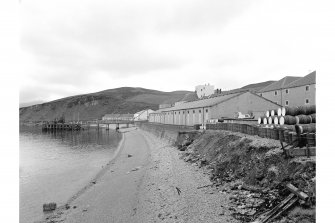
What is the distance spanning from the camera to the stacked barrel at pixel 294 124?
32.1ft

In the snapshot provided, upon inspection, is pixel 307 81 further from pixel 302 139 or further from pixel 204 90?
pixel 302 139

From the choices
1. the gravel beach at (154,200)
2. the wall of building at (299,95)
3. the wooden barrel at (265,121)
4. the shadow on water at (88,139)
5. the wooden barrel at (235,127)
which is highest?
the wall of building at (299,95)

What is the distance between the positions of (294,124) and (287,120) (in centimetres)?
44

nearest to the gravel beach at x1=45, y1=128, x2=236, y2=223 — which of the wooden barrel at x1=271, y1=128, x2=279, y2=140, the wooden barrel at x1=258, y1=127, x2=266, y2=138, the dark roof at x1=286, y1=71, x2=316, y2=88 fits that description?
the wooden barrel at x1=258, y1=127, x2=266, y2=138

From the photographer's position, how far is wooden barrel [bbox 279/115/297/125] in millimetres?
12922

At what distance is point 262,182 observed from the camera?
9.92 metres

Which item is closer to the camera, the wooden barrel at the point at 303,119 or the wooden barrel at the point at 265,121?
the wooden barrel at the point at 303,119

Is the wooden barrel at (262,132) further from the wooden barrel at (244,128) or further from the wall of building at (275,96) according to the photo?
the wall of building at (275,96)

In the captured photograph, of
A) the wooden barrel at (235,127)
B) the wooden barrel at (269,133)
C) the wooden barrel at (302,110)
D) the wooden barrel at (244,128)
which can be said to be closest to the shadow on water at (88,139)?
the wooden barrel at (235,127)

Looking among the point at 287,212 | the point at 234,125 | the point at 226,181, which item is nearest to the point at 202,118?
the point at 234,125

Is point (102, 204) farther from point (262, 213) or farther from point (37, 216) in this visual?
point (262, 213)

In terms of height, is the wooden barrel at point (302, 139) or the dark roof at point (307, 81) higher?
the dark roof at point (307, 81)

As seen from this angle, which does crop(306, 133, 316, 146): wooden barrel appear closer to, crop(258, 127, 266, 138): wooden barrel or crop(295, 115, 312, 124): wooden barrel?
crop(295, 115, 312, 124): wooden barrel

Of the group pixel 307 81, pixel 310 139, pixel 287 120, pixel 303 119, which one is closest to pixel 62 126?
pixel 307 81
